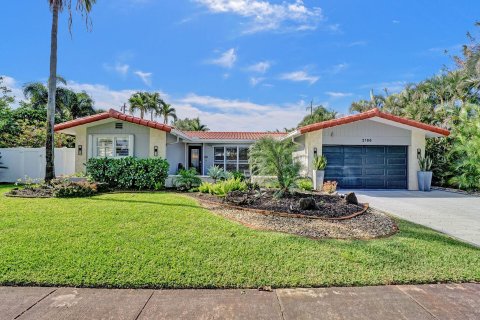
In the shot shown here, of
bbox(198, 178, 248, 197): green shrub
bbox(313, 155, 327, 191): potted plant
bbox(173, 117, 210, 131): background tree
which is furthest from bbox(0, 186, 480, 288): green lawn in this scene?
bbox(173, 117, 210, 131): background tree

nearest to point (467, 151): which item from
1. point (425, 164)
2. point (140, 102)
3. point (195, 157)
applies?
point (425, 164)

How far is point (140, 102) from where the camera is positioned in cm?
3631

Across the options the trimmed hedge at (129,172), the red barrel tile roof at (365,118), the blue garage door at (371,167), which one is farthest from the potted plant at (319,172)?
the trimmed hedge at (129,172)

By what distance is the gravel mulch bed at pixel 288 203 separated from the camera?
24.9 ft

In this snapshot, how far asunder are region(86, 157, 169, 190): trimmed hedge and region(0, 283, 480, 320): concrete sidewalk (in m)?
9.01

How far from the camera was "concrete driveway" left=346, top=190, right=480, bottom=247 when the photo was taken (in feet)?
21.6

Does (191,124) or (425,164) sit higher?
(191,124)

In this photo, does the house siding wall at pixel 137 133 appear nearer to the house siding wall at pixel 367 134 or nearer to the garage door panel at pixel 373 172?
the house siding wall at pixel 367 134

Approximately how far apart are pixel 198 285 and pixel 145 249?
1537mm

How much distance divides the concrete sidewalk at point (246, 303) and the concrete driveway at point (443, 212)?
315 cm

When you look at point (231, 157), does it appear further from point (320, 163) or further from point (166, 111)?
point (166, 111)

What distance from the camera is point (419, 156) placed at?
14.4m

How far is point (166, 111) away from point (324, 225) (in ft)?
119

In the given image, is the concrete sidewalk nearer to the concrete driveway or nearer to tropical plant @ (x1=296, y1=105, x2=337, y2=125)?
the concrete driveway
